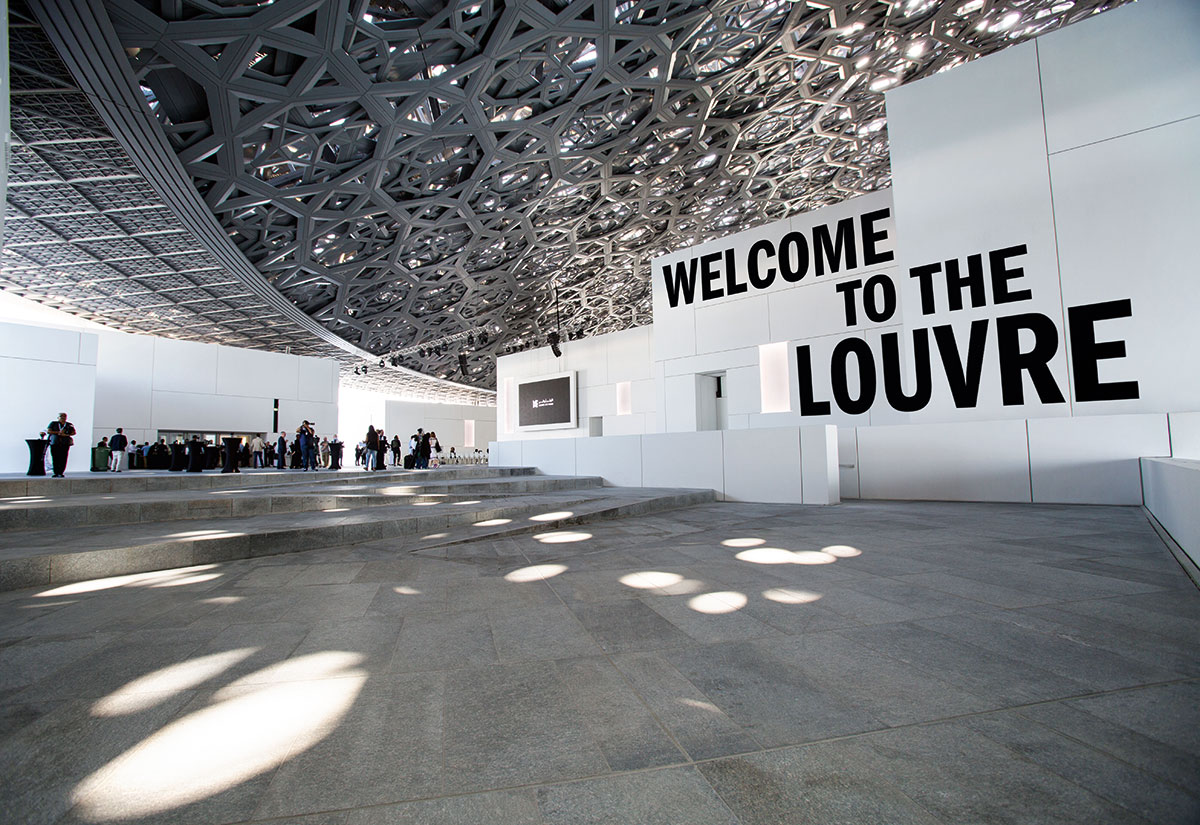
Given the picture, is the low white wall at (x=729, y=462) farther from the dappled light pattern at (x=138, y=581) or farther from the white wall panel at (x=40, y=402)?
the white wall panel at (x=40, y=402)

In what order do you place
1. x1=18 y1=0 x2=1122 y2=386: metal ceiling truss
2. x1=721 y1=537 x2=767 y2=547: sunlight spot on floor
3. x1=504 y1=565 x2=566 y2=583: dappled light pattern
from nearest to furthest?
x1=504 y1=565 x2=566 y2=583: dappled light pattern, x1=721 y1=537 x2=767 y2=547: sunlight spot on floor, x1=18 y1=0 x2=1122 y2=386: metal ceiling truss

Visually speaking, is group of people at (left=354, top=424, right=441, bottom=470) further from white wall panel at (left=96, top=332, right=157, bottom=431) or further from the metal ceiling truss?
white wall panel at (left=96, top=332, right=157, bottom=431)

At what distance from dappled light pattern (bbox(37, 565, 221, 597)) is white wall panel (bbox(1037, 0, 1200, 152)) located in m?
13.9

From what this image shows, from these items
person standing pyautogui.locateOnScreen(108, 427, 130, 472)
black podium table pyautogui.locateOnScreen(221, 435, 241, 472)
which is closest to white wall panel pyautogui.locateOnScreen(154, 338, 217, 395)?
person standing pyautogui.locateOnScreen(108, 427, 130, 472)

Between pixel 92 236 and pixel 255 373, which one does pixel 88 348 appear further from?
pixel 255 373

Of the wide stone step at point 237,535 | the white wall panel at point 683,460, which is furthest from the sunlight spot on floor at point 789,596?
the white wall panel at point 683,460

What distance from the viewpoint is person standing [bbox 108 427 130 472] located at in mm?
17641

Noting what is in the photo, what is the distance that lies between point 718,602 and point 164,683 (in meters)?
2.94

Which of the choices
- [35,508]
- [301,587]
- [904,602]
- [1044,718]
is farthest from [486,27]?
[1044,718]

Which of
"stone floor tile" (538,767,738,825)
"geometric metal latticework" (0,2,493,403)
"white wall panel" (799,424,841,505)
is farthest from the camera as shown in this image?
"geometric metal latticework" (0,2,493,403)

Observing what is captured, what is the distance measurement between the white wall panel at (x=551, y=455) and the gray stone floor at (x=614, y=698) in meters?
10.9

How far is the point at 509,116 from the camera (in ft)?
52.6

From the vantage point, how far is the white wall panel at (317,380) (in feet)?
84.3

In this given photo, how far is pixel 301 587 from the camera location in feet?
13.3
